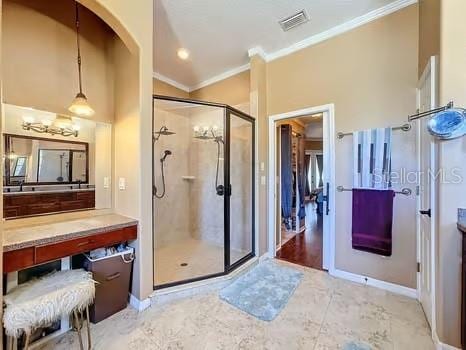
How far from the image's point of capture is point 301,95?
305 centimetres

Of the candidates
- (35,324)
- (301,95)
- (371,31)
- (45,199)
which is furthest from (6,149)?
(371,31)

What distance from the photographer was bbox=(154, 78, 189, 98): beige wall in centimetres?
394

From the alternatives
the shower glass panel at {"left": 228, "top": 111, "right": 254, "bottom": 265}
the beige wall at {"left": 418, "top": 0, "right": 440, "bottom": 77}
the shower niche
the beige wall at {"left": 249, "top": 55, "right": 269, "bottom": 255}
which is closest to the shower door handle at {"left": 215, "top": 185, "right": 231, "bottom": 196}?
the shower niche

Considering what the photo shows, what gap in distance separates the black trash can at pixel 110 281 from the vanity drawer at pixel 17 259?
44 centimetres

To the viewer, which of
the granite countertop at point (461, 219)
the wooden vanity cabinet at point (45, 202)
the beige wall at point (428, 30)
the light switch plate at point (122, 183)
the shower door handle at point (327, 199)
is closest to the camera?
the granite countertop at point (461, 219)

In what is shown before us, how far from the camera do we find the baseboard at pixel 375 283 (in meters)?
2.31

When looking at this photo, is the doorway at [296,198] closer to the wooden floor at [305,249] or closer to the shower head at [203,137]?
the wooden floor at [305,249]

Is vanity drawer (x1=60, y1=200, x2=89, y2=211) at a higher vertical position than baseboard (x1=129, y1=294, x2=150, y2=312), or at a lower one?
higher

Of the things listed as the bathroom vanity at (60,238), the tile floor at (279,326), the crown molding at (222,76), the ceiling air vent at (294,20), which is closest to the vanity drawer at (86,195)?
the bathroom vanity at (60,238)

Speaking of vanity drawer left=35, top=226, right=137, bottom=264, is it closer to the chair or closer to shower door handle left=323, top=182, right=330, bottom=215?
the chair

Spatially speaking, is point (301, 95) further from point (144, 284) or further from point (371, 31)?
point (144, 284)

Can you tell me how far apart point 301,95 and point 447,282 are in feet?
8.00

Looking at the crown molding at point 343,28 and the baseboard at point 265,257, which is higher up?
the crown molding at point 343,28

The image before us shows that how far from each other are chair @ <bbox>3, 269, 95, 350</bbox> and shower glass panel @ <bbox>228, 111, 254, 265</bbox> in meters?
1.80
